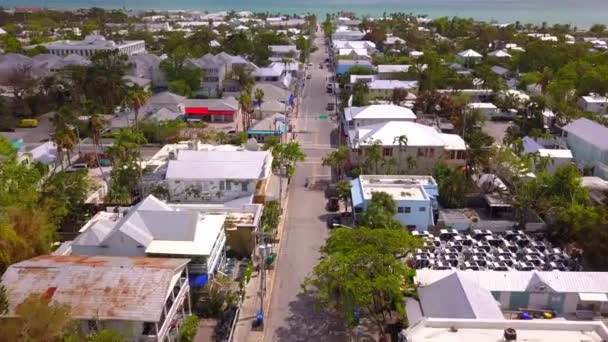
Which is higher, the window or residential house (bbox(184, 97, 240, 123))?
residential house (bbox(184, 97, 240, 123))

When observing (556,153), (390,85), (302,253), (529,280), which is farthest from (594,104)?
(302,253)

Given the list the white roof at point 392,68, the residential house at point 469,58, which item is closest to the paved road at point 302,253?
the white roof at point 392,68

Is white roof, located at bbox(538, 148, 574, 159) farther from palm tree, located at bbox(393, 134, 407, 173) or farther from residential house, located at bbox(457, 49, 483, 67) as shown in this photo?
residential house, located at bbox(457, 49, 483, 67)

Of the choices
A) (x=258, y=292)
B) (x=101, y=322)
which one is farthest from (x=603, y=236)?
(x=101, y=322)

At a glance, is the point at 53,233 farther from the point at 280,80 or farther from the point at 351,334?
the point at 280,80

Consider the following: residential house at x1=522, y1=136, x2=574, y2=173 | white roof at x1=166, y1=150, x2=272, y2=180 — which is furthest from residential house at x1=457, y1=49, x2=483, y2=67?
white roof at x1=166, y1=150, x2=272, y2=180
